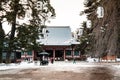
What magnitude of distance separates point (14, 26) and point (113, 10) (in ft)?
69.0

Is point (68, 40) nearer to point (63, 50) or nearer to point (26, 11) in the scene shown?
point (63, 50)

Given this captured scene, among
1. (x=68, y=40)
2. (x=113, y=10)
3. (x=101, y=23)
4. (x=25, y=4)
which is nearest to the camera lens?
(x=113, y=10)

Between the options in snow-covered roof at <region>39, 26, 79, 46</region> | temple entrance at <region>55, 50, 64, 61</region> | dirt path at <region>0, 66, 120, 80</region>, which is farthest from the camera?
temple entrance at <region>55, 50, 64, 61</region>

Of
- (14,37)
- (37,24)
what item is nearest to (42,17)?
(37,24)

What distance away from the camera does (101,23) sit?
783 inches

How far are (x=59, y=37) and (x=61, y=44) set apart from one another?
3.46m

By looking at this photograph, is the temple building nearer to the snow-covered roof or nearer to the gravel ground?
the snow-covered roof

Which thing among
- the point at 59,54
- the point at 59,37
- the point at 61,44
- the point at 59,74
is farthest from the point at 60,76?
the point at 59,54

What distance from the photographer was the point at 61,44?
68.0 m

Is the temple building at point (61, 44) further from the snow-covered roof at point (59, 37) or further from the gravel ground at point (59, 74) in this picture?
the gravel ground at point (59, 74)

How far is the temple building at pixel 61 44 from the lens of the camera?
221 feet

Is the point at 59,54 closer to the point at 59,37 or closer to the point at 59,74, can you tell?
the point at 59,37

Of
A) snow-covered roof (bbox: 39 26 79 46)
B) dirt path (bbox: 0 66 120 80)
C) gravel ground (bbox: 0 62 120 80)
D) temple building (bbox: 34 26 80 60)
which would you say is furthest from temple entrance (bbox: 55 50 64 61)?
dirt path (bbox: 0 66 120 80)

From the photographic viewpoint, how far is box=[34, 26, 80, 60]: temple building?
67.3 m
